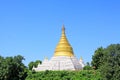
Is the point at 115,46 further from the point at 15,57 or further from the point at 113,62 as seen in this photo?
the point at 15,57

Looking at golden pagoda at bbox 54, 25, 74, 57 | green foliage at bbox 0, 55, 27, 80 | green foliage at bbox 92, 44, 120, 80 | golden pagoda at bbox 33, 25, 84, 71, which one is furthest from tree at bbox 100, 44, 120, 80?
golden pagoda at bbox 54, 25, 74, 57

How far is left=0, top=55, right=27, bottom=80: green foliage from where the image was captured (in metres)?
39.2

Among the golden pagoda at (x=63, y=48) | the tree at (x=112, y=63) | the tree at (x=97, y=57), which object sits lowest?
the tree at (x=112, y=63)

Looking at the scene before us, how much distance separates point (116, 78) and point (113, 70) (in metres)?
0.81

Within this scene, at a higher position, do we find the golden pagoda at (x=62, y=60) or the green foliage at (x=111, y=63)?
the golden pagoda at (x=62, y=60)

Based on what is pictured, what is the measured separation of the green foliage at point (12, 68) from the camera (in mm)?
39188

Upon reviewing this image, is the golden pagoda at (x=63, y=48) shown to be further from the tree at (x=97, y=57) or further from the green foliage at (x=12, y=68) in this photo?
the green foliage at (x=12, y=68)

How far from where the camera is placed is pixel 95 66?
5722 centimetres

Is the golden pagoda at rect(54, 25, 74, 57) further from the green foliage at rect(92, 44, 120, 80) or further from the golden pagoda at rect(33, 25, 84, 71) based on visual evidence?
the green foliage at rect(92, 44, 120, 80)

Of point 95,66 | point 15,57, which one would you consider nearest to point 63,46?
point 95,66

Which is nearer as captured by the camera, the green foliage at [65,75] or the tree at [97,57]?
the green foliage at [65,75]

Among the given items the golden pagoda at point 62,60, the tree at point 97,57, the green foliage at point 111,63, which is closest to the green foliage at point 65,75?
the tree at point 97,57

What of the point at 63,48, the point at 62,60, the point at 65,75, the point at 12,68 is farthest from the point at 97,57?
the point at 12,68

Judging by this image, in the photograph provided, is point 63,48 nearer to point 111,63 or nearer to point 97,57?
point 97,57
